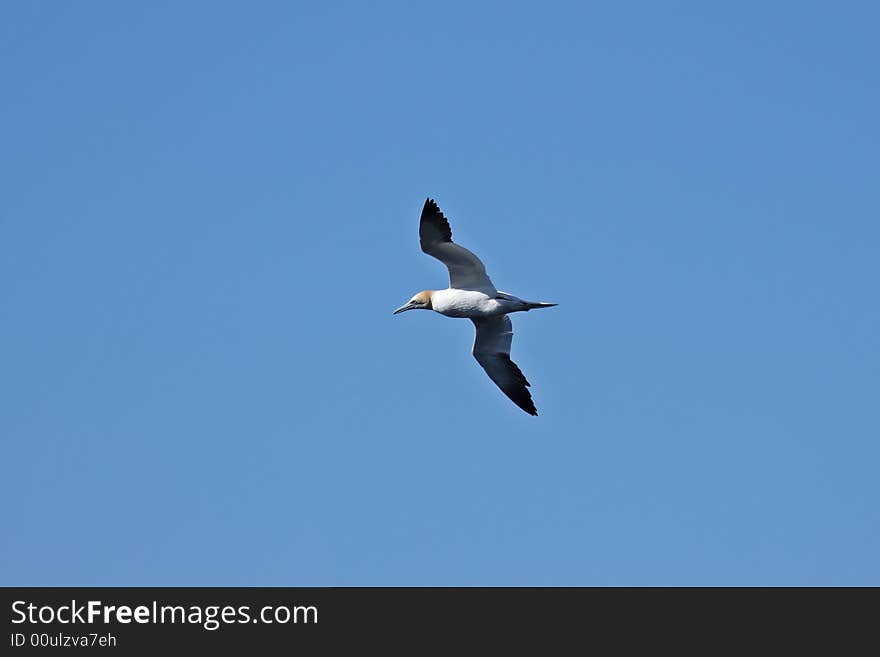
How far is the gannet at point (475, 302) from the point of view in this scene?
46281 millimetres

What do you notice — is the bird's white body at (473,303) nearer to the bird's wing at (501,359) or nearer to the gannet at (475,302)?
the gannet at (475,302)

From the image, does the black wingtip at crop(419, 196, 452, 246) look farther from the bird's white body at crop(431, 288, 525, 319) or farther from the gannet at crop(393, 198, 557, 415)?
the bird's white body at crop(431, 288, 525, 319)

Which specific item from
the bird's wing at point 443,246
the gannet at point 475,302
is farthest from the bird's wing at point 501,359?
the bird's wing at point 443,246

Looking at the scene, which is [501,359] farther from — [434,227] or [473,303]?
[434,227]

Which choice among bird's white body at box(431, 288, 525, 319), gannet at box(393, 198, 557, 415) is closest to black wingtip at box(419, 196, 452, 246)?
gannet at box(393, 198, 557, 415)

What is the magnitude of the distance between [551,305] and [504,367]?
4694 millimetres

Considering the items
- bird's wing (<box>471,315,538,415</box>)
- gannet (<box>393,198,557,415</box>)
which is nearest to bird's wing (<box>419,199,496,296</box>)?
gannet (<box>393,198,557,415</box>)

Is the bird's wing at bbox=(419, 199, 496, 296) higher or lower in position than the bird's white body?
higher

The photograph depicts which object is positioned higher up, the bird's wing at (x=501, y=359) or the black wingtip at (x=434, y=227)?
the black wingtip at (x=434, y=227)

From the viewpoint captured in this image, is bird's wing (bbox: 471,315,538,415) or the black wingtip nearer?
the black wingtip

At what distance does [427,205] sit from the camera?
46625 mm

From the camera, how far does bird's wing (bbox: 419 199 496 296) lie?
152ft

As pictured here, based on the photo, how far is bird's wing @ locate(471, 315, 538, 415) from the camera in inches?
1917
